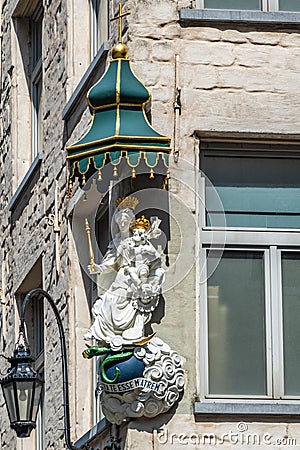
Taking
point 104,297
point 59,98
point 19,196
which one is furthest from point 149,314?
point 19,196

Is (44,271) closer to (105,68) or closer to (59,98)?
(59,98)

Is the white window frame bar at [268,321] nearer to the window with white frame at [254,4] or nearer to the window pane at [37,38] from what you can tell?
the window with white frame at [254,4]

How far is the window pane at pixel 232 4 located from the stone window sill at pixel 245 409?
3377mm

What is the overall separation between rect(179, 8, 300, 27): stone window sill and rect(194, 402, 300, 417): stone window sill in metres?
3.17

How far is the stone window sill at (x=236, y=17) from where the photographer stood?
49.2ft

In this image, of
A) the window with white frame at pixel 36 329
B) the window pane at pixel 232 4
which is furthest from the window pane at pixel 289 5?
the window with white frame at pixel 36 329

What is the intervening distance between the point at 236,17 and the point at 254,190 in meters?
1.43

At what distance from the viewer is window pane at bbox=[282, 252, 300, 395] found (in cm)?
1465

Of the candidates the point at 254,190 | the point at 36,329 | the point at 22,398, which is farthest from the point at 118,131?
the point at 36,329

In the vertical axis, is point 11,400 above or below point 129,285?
below

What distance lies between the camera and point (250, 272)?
48.8ft

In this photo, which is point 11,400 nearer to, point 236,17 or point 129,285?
point 129,285

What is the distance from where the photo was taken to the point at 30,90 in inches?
814

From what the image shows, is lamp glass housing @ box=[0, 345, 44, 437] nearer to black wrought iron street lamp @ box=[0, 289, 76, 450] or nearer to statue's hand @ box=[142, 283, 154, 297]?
black wrought iron street lamp @ box=[0, 289, 76, 450]
